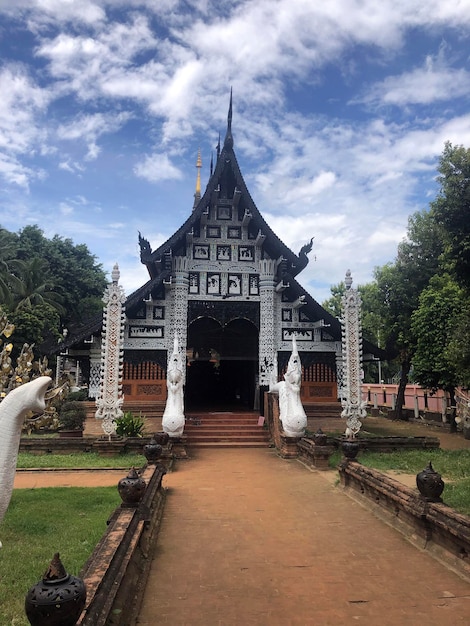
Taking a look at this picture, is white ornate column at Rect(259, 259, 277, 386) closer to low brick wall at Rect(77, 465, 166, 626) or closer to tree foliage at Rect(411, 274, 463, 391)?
tree foliage at Rect(411, 274, 463, 391)

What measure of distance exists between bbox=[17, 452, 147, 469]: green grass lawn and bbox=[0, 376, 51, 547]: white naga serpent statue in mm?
7311

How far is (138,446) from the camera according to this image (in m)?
12.3

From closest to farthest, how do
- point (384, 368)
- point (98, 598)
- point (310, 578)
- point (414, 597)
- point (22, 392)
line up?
point (98, 598), point (22, 392), point (414, 597), point (310, 578), point (384, 368)

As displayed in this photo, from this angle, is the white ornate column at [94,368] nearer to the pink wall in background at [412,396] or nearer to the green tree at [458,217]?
the green tree at [458,217]

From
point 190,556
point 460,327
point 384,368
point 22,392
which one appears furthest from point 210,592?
point 384,368

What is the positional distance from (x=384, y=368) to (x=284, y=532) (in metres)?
43.1

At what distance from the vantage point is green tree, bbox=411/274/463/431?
17375mm

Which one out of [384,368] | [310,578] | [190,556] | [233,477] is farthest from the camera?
[384,368]

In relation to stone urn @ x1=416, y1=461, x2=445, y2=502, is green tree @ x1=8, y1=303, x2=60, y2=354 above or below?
above

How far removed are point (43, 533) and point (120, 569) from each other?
96.2 inches

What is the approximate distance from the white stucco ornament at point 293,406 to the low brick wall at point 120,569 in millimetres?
6334

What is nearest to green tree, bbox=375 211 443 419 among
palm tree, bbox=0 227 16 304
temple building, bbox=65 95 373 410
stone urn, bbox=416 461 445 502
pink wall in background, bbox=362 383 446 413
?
pink wall in background, bbox=362 383 446 413

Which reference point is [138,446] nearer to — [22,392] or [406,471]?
[406,471]

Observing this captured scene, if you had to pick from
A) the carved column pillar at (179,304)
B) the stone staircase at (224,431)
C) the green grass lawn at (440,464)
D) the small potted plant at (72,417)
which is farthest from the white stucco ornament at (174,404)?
the small potted plant at (72,417)
